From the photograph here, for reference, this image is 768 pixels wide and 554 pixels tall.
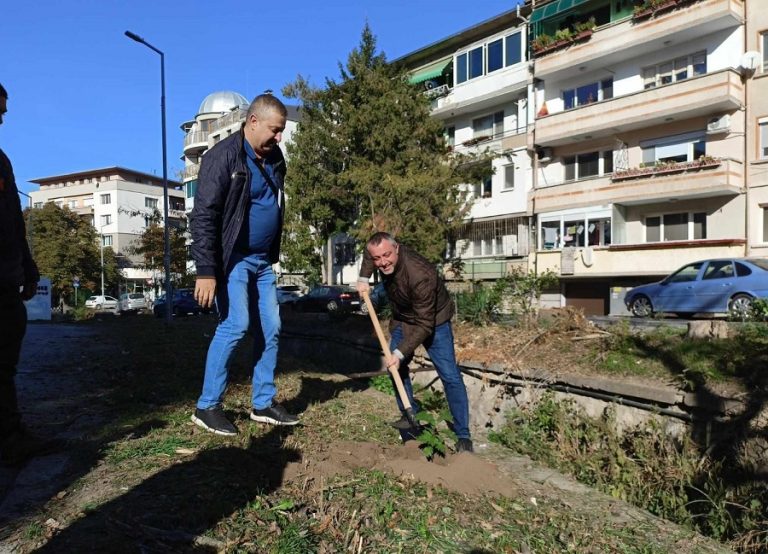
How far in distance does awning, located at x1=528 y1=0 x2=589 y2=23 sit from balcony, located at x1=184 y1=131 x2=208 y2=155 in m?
36.5

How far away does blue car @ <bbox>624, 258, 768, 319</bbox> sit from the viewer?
14.6m

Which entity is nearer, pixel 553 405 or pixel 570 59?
pixel 553 405

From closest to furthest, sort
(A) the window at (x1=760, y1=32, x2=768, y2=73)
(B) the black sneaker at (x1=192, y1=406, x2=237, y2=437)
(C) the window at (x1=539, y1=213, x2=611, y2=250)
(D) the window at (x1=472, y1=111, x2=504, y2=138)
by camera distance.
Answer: (B) the black sneaker at (x1=192, y1=406, x2=237, y2=437) < (A) the window at (x1=760, y1=32, x2=768, y2=73) < (C) the window at (x1=539, y1=213, x2=611, y2=250) < (D) the window at (x1=472, y1=111, x2=504, y2=138)

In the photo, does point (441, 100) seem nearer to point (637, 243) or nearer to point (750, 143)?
point (637, 243)

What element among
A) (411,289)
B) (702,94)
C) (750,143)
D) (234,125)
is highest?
(234,125)

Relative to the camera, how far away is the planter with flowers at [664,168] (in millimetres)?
20969

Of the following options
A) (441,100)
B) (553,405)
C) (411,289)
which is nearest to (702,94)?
(441,100)

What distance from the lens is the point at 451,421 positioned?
15.4ft

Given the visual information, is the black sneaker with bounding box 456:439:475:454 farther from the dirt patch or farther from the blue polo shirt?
the blue polo shirt

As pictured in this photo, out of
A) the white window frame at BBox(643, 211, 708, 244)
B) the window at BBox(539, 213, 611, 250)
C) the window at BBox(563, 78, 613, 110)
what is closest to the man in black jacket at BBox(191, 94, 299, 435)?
the white window frame at BBox(643, 211, 708, 244)

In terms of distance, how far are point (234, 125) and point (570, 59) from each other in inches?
1260

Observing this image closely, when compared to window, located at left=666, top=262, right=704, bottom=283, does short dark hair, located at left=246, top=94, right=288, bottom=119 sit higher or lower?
higher

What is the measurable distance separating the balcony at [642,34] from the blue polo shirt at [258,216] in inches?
896

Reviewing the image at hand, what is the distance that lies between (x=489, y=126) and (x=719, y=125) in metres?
11.1
